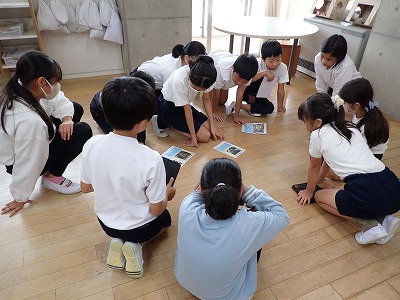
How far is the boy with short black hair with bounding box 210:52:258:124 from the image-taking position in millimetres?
2488

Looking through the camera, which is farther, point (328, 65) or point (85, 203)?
point (328, 65)

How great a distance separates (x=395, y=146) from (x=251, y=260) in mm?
2143

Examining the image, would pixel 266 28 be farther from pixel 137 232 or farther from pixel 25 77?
pixel 137 232

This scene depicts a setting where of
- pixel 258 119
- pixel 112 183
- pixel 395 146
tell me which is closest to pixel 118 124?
pixel 112 183

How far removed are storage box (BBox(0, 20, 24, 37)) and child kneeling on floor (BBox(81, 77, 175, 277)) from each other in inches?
104

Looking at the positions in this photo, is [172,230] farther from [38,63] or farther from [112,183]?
[38,63]

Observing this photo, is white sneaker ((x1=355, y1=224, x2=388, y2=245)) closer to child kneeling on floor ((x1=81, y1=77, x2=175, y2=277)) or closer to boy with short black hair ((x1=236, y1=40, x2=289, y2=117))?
child kneeling on floor ((x1=81, y1=77, x2=175, y2=277))

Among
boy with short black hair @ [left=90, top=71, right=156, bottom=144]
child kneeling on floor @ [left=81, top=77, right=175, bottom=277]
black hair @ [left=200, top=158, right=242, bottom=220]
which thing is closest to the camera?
black hair @ [left=200, top=158, right=242, bottom=220]

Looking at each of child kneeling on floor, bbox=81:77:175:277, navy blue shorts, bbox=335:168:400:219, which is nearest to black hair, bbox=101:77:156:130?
child kneeling on floor, bbox=81:77:175:277

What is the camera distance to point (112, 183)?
1.25 metres

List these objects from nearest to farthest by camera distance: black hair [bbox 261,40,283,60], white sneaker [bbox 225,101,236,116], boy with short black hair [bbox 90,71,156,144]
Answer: boy with short black hair [bbox 90,71,156,144], black hair [bbox 261,40,283,60], white sneaker [bbox 225,101,236,116]

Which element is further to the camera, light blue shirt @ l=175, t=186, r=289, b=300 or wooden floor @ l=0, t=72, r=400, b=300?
wooden floor @ l=0, t=72, r=400, b=300

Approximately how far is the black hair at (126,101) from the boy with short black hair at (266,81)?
2013 millimetres

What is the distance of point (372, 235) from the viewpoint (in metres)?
1.64
